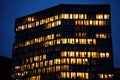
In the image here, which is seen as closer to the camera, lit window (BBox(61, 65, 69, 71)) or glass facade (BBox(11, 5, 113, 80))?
glass facade (BBox(11, 5, 113, 80))

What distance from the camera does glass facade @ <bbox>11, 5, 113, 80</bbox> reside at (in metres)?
138

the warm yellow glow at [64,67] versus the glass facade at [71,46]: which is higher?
the glass facade at [71,46]

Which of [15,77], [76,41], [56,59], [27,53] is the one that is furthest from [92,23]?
[15,77]

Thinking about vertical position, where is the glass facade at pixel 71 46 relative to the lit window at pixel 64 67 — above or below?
above

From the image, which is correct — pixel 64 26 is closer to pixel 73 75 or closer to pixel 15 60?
pixel 73 75

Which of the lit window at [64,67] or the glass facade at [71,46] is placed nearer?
the glass facade at [71,46]

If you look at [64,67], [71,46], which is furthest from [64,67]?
[71,46]

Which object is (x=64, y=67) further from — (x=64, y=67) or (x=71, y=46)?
(x=71, y=46)

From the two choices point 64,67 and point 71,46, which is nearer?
point 64,67

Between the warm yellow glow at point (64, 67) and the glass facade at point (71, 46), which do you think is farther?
the warm yellow glow at point (64, 67)

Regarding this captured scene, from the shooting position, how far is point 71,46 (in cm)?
14075

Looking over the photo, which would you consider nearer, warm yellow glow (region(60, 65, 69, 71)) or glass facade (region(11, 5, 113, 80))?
glass facade (region(11, 5, 113, 80))

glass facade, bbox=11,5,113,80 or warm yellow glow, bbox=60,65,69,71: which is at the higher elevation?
glass facade, bbox=11,5,113,80

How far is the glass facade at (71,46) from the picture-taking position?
137625mm
